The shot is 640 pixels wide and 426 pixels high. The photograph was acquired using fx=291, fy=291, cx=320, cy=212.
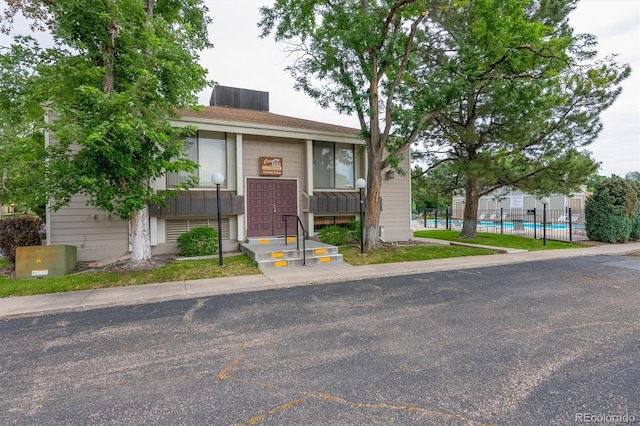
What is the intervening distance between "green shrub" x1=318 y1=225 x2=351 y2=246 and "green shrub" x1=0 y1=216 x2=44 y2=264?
774cm

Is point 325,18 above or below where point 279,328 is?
above

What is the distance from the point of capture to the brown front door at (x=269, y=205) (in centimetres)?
977

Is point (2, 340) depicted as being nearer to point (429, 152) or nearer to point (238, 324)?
point (238, 324)

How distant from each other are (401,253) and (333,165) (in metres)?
4.17

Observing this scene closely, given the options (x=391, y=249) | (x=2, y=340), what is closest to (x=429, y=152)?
(x=391, y=249)

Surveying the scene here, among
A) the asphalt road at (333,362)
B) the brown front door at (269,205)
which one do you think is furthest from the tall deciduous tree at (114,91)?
the brown front door at (269,205)

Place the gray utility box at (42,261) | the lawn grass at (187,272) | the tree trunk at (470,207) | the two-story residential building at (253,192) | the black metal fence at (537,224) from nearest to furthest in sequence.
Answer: the lawn grass at (187,272)
the gray utility box at (42,261)
the two-story residential building at (253,192)
the tree trunk at (470,207)
the black metal fence at (537,224)

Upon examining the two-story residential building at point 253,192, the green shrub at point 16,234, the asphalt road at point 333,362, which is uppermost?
the two-story residential building at point 253,192

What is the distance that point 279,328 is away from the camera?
3883 millimetres

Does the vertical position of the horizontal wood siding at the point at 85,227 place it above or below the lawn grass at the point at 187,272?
above

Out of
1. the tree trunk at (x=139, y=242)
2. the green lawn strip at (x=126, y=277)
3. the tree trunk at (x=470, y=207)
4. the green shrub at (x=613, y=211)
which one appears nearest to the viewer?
the green lawn strip at (x=126, y=277)

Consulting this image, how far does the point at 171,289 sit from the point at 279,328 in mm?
2971

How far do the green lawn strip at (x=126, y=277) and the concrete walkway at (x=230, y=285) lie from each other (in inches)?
11.1

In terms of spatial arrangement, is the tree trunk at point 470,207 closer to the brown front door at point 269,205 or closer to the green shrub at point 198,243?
the brown front door at point 269,205
